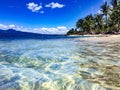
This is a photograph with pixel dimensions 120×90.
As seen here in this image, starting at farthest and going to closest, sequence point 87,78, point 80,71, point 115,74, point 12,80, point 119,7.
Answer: point 119,7 → point 80,71 → point 115,74 → point 87,78 → point 12,80

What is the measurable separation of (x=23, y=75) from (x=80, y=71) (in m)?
2.49

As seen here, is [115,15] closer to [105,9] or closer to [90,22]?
[105,9]

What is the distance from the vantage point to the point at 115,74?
7.86m

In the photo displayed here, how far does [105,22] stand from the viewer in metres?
86.9

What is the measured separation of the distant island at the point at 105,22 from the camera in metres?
73.1

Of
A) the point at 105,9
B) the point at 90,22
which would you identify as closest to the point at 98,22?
the point at 90,22

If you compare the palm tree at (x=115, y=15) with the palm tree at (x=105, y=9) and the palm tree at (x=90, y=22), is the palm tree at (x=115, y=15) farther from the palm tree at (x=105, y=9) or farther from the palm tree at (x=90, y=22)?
the palm tree at (x=90, y=22)

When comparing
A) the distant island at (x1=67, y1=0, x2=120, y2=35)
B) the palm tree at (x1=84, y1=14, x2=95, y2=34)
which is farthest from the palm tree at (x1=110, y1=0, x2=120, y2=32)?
the palm tree at (x1=84, y1=14, x2=95, y2=34)

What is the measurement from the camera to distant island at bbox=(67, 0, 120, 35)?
7306 centimetres

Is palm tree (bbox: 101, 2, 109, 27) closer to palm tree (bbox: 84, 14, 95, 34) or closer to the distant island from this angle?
the distant island

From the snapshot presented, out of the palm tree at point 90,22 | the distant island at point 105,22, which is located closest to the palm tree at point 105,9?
the distant island at point 105,22

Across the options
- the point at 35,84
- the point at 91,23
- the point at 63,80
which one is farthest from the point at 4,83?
the point at 91,23

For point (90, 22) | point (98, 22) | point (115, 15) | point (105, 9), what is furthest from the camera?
point (90, 22)

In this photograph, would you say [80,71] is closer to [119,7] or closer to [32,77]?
[32,77]
